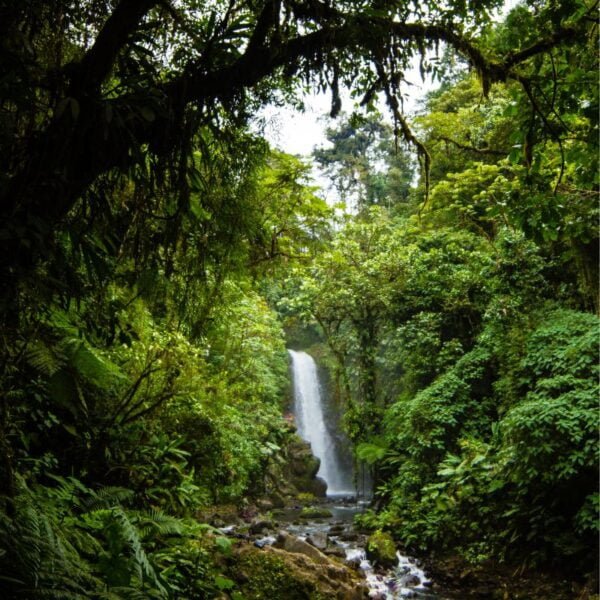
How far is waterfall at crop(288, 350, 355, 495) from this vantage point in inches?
778

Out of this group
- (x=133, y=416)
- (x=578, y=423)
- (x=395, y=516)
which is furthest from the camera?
(x=395, y=516)

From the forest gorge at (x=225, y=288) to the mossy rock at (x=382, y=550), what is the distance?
1.17ft

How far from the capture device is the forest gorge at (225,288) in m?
2.48

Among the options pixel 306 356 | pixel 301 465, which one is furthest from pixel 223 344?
pixel 306 356

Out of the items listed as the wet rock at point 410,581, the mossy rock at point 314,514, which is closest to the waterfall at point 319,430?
the mossy rock at point 314,514

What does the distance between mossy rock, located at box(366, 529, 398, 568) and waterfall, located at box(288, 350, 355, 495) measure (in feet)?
34.4

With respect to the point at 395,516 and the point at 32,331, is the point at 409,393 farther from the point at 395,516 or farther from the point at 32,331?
the point at 32,331

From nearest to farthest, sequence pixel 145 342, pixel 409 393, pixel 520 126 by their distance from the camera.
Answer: pixel 520 126, pixel 145 342, pixel 409 393

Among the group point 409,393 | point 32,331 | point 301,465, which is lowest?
point 301,465

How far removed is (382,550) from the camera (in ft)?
26.5

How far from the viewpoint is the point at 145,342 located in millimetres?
5418

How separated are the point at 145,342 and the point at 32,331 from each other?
2.41 meters

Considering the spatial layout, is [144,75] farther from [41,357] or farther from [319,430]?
[319,430]

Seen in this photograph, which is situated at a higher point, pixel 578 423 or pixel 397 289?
pixel 397 289
